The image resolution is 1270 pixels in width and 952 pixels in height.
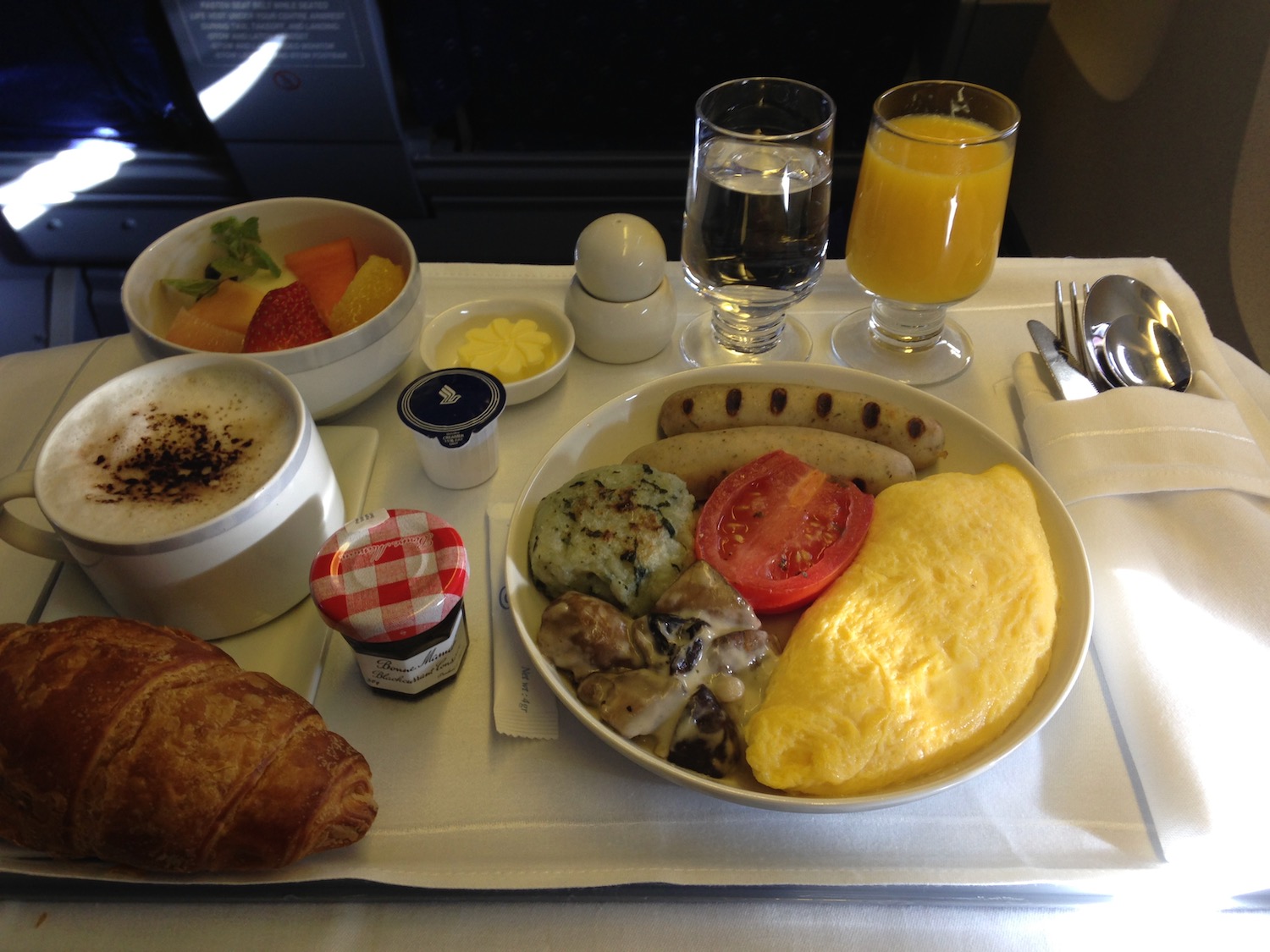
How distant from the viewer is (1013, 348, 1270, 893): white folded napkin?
95 centimetres

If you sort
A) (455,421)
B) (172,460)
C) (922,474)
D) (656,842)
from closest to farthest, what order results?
1. (656,842)
2. (172,460)
3. (455,421)
4. (922,474)

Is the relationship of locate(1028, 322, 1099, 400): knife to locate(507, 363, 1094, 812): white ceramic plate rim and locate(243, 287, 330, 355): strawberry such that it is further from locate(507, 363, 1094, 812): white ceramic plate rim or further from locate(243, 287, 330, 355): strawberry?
locate(243, 287, 330, 355): strawberry

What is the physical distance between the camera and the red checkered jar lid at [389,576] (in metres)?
0.92

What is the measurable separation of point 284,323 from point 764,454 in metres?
0.79

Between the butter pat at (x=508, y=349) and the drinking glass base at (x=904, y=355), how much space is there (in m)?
0.58

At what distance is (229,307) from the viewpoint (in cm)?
139

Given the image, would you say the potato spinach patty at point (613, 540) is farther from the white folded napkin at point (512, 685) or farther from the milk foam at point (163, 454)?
the milk foam at point (163, 454)

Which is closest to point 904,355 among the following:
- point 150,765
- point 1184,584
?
point 1184,584

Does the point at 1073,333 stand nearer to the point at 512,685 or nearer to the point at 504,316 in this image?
the point at 504,316

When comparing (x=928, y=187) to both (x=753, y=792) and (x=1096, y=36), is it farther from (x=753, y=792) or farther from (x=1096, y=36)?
(x=1096, y=36)

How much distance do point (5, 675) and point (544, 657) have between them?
0.57m

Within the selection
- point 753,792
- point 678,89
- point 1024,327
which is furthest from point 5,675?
point 678,89

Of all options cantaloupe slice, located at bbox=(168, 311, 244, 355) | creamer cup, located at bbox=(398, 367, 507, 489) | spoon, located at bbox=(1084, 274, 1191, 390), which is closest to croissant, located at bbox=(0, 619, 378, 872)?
creamer cup, located at bbox=(398, 367, 507, 489)

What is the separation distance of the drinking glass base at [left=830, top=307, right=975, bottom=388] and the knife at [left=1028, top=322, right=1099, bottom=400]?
0.13 m
